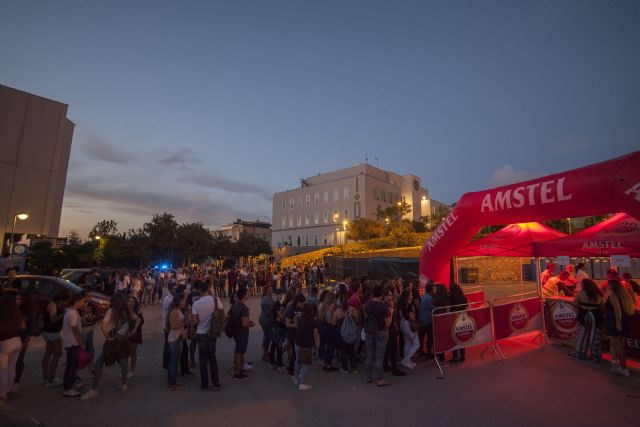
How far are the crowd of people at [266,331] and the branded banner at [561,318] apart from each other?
1082mm

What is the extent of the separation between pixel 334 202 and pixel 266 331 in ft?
191

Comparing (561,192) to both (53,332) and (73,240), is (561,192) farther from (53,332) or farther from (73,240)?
(73,240)

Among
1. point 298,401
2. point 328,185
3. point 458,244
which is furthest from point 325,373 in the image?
point 328,185

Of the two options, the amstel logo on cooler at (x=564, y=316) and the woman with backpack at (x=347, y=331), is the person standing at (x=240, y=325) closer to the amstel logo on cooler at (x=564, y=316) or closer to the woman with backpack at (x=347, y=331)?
the woman with backpack at (x=347, y=331)

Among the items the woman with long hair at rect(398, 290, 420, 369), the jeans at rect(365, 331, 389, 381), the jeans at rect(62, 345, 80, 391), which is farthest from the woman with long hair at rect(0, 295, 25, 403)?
the woman with long hair at rect(398, 290, 420, 369)

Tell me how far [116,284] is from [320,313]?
11.6 metres

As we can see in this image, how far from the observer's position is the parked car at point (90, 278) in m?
13.6

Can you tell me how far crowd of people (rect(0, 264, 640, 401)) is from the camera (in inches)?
216

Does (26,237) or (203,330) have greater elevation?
(26,237)

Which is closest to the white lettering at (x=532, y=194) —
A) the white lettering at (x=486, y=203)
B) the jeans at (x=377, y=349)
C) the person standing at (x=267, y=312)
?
the white lettering at (x=486, y=203)

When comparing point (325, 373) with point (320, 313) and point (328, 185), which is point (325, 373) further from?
point (328, 185)

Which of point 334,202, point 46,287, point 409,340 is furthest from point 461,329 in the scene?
point 334,202

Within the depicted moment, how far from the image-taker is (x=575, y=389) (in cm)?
581

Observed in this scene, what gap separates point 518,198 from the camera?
7.82 metres
